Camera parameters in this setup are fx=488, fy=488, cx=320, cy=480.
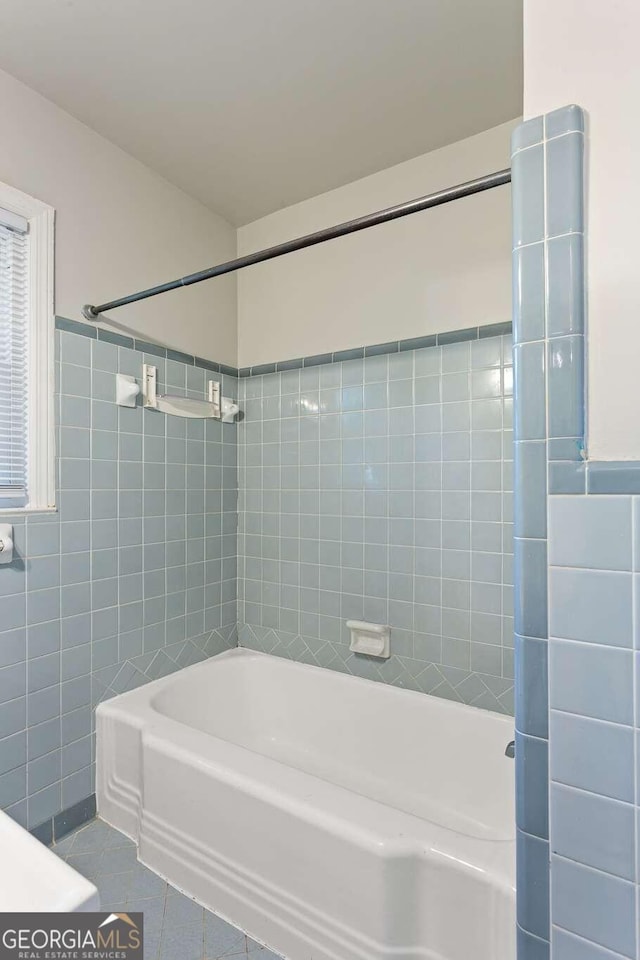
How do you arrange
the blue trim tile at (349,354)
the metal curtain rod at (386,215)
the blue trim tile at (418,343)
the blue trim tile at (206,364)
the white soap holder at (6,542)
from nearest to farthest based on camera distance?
1. the metal curtain rod at (386,215)
2. the white soap holder at (6,542)
3. the blue trim tile at (418,343)
4. the blue trim tile at (349,354)
5. the blue trim tile at (206,364)

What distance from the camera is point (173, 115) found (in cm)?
182

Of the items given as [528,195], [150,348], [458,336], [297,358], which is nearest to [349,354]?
[297,358]

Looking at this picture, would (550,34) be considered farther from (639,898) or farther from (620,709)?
(639,898)

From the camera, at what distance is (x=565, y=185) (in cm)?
80

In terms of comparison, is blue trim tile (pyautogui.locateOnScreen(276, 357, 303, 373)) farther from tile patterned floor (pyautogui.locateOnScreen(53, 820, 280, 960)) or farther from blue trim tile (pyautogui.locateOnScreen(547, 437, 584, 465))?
tile patterned floor (pyautogui.locateOnScreen(53, 820, 280, 960))

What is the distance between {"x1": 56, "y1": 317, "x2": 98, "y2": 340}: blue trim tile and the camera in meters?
1.77

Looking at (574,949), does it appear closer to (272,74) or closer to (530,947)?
(530,947)

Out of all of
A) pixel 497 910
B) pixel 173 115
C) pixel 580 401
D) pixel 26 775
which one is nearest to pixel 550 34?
pixel 580 401

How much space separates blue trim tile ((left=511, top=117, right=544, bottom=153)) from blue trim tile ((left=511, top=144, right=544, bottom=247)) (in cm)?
1

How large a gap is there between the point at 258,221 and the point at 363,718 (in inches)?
95.7

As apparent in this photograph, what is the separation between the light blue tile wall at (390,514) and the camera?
6.19ft

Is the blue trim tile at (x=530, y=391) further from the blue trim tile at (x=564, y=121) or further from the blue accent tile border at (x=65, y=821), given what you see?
the blue accent tile border at (x=65, y=821)

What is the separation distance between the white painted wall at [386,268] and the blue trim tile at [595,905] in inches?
65.4

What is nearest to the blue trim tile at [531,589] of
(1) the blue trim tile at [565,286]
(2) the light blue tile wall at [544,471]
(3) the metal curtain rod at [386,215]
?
(2) the light blue tile wall at [544,471]
